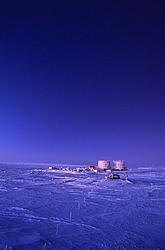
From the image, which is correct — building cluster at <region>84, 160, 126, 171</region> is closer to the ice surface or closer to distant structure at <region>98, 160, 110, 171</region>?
distant structure at <region>98, 160, 110, 171</region>

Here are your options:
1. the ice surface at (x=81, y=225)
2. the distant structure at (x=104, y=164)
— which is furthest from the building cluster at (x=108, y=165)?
the ice surface at (x=81, y=225)

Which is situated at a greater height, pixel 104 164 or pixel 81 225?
pixel 104 164

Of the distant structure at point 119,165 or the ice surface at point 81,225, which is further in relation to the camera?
the distant structure at point 119,165

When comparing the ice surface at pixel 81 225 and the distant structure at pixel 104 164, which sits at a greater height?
the distant structure at pixel 104 164

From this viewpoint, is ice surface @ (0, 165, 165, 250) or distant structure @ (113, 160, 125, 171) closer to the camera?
ice surface @ (0, 165, 165, 250)

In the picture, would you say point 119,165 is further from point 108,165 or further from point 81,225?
point 81,225

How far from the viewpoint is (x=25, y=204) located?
11984 mm

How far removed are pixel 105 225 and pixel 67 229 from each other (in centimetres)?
143

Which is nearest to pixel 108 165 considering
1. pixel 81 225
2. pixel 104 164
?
pixel 104 164

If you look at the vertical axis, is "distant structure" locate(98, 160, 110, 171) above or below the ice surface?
above

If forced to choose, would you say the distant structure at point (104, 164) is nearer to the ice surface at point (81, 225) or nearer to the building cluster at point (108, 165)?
the building cluster at point (108, 165)

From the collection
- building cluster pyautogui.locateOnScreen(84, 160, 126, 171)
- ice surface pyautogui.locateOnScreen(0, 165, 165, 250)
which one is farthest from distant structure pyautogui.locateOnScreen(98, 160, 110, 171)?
ice surface pyautogui.locateOnScreen(0, 165, 165, 250)

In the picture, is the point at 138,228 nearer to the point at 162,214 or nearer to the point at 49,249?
the point at 162,214

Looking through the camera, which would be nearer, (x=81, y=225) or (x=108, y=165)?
(x=81, y=225)
